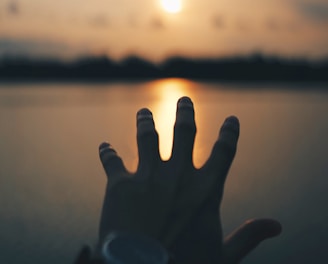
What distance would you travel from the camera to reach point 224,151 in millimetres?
1520

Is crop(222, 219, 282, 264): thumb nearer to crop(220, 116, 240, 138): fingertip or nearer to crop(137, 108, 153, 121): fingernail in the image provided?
crop(220, 116, 240, 138): fingertip

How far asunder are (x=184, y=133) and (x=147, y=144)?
8cm

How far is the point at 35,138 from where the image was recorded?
6.91 m

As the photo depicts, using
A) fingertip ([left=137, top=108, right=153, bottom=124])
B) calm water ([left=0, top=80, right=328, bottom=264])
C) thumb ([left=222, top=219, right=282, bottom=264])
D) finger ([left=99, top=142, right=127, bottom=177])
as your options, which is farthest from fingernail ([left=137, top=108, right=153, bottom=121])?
calm water ([left=0, top=80, right=328, bottom=264])

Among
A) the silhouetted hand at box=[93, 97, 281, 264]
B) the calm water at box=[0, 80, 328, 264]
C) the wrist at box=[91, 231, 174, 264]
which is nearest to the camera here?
the wrist at box=[91, 231, 174, 264]

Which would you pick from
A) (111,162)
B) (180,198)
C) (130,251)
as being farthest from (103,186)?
(130,251)

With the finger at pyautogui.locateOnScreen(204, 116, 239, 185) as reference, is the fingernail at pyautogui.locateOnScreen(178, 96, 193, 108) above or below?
above

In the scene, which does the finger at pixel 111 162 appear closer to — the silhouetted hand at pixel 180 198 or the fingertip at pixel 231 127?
the silhouetted hand at pixel 180 198

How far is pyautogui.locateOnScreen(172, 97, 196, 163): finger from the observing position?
1.50 metres

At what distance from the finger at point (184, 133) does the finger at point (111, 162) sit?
0.13 m

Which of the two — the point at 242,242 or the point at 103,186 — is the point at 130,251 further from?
the point at 103,186

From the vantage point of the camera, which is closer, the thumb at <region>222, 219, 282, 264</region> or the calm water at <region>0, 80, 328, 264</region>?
the thumb at <region>222, 219, 282, 264</region>

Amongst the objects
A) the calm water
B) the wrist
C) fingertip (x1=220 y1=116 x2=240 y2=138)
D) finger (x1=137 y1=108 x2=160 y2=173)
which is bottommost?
the calm water

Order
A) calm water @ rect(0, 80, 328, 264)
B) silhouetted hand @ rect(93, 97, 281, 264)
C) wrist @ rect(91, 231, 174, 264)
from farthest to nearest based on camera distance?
calm water @ rect(0, 80, 328, 264) < silhouetted hand @ rect(93, 97, 281, 264) < wrist @ rect(91, 231, 174, 264)
